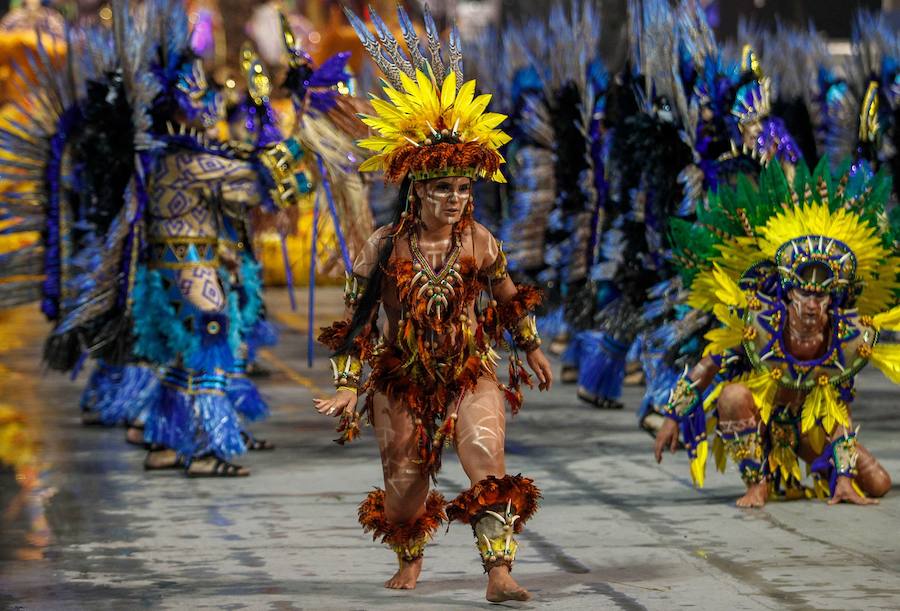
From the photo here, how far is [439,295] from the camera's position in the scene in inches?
244

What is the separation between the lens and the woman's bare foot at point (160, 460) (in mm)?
9289

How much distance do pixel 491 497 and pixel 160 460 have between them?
371cm

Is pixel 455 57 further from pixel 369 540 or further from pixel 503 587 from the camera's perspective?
pixel 369 540

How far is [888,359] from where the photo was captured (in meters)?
7.79

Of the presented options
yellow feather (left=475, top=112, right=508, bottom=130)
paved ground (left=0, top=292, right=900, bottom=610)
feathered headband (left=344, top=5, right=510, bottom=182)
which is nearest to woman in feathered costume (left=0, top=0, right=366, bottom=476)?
paved ground (left=0, top=292, right=900, bottom=610)

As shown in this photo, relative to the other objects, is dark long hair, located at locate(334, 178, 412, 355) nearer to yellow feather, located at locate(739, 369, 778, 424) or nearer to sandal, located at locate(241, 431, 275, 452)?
yellow feather, located at locate(739, 369, 778, 424)

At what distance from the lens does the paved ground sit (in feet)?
20.6

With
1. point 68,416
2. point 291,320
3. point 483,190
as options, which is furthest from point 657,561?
point 291,320

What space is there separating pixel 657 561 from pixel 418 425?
1194 millimetres

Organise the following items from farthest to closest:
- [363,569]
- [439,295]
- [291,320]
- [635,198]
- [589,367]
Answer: [291,320] < [589,367] < [635,198] < [363,569] < [439,295]

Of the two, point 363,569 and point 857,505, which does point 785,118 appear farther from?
point 363,569

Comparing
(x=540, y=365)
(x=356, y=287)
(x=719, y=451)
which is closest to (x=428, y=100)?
(x=356, y=287)

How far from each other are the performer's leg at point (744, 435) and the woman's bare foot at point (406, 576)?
1992 millimetres

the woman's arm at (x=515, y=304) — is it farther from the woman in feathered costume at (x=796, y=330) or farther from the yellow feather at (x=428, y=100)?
the woman in feathered costume at (x=796, y=330)
